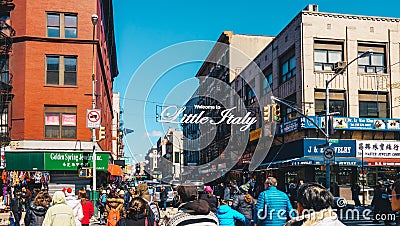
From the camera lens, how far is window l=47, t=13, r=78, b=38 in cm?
3359

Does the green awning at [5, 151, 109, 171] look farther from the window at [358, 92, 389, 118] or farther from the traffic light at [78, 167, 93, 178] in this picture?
the window at [358, 92, 389, 118]

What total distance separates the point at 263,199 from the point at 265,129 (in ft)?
114

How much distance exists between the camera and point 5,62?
33344mm

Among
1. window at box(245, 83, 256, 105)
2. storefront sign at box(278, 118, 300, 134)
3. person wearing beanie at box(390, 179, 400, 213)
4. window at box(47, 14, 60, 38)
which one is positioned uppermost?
window at box(47, 14, 60, 38)

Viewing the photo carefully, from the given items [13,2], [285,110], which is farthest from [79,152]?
[285,110]

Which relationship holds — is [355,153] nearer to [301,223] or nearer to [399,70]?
[399,70]

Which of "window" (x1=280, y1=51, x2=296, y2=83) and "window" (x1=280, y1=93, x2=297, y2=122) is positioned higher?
"window" (x1=280, y1=51, x2=296, y2=83)

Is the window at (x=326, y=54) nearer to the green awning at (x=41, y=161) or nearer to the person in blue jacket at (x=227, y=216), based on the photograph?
the green awning at (x=41, y=161)

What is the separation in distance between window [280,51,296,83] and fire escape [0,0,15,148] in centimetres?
1922

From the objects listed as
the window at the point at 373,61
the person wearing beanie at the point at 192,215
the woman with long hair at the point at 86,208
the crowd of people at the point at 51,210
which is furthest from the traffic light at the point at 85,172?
the person wearing beanie at the point at 192,215

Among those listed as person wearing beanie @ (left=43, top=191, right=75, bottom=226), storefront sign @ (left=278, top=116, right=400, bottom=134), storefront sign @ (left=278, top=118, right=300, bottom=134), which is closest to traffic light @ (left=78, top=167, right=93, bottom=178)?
storefront sign @ (left=278, top=116, right=400, bottom=134)

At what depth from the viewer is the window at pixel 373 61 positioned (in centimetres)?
3825

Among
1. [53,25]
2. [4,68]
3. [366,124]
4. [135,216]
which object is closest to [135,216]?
[135,216]

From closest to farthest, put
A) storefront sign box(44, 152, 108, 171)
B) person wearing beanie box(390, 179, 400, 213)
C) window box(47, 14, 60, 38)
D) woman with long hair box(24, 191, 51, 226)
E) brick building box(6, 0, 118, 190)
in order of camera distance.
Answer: person wearing beanie box(390, 179, 400, 213), woman with long hair box(24, 191, 51, 226), storefront sign box(44, 152, 108, 171), brick building box(6, 0, 118, 190), window box(47, 14, 60, 38)
